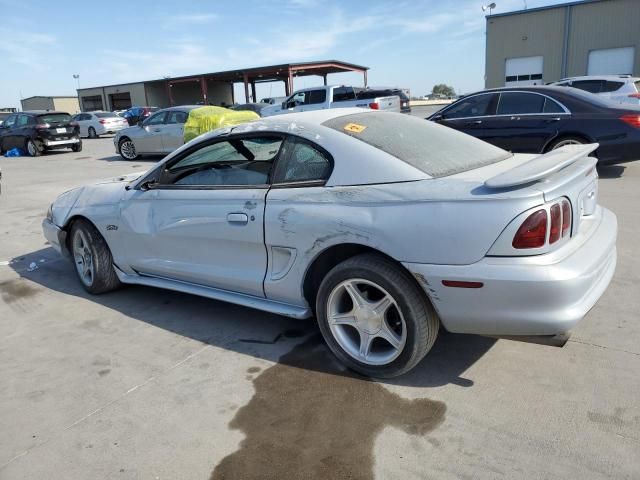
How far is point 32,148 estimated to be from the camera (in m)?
18.4

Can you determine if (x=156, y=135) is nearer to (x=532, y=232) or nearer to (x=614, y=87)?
(x=614, y=87)

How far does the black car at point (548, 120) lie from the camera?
7566mm

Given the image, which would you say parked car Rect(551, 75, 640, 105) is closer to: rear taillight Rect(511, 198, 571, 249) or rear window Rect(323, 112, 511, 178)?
rear window Rect(323, 112, 511, 178)

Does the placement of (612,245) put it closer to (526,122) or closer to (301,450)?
(301,450)

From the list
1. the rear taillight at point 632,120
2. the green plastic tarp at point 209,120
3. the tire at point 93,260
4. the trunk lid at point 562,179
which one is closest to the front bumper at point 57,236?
the tire at point 93,260

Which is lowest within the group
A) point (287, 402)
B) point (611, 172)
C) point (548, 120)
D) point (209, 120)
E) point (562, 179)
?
point (287, 402)

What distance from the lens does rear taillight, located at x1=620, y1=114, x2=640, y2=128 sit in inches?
293

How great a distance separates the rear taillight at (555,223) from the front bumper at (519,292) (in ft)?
0.23

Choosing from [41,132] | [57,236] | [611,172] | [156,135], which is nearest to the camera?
[57,236]

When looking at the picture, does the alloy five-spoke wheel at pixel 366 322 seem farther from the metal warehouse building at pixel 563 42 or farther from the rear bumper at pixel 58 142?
the metal warehouse building at pixel 563 42

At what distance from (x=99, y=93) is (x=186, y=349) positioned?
59457 millimetres

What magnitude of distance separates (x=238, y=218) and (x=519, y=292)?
1736 millimetres

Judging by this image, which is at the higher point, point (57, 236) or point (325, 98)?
point (325, 98)

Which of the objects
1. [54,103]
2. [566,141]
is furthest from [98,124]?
A: [54,103]
